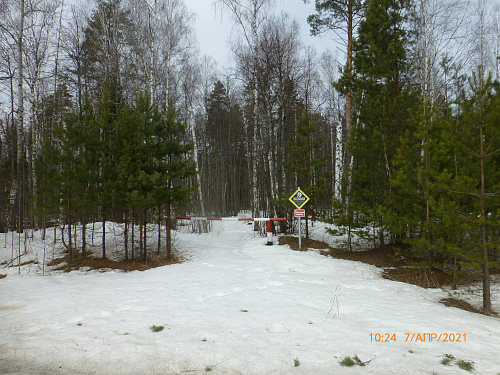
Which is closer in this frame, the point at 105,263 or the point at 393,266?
the point at 393,266

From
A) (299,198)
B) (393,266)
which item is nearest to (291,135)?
(299,198)

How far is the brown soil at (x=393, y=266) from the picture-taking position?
662cm

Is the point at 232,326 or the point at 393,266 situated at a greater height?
the point at 232,326

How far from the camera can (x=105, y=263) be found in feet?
27.0

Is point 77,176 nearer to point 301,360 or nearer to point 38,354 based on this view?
point 38,354

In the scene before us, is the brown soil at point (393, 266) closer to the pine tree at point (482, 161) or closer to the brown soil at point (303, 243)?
the brown soil at point (303, 243)

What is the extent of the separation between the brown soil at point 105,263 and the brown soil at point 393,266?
4.45 metres

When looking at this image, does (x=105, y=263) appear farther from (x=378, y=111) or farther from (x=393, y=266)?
(x=378, y=111)

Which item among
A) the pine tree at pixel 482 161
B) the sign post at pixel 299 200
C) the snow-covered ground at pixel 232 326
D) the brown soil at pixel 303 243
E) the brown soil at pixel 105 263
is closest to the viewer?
the snow-covered ground at pixel 232 326

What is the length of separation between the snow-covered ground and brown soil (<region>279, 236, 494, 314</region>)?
483 millimetres

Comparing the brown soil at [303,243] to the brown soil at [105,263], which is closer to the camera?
the brown soil at [105,263]
